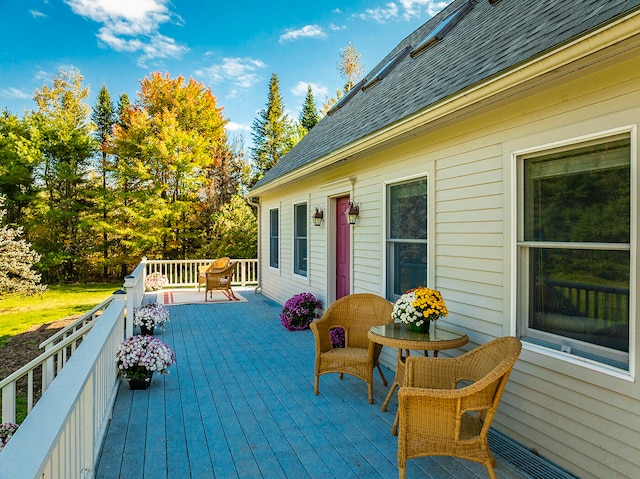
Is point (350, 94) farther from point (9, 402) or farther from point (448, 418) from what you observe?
point (9, 402)

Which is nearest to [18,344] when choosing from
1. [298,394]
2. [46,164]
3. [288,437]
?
[298,394]

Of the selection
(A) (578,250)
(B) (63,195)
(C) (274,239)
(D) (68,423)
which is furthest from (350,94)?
(B) (63,195)

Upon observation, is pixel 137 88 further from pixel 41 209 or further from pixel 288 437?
pixel 288 437

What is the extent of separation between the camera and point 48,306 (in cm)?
1190

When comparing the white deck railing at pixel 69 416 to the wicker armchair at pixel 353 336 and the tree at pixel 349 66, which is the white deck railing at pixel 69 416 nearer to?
the wicker armchair at pixel 353 336

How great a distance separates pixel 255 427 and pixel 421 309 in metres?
1.56

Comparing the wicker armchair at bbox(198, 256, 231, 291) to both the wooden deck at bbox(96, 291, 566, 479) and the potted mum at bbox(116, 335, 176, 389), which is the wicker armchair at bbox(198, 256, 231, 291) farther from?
the potted mum at bbox(116, 335, 176, 389)

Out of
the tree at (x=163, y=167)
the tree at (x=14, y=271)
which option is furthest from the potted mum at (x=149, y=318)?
the tree at (x=163, y=167)

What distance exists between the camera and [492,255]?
3.09 meters

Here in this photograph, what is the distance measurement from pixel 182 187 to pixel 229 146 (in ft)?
15.7

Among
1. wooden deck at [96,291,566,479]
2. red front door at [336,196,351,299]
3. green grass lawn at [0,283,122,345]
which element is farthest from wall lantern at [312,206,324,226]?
green grass lawn at [0,283,122,345]

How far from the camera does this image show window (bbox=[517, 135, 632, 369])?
2.27 m

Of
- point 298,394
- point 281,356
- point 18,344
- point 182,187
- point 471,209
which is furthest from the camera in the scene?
point 182,187

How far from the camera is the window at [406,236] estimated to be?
4086 mm
